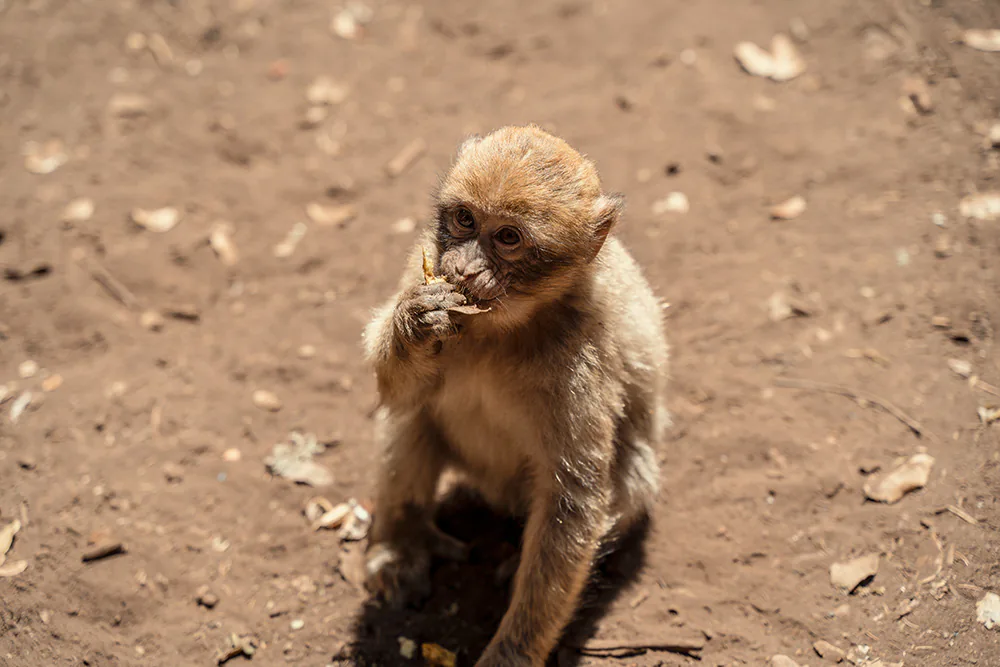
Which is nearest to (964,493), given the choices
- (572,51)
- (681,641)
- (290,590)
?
(681,641)

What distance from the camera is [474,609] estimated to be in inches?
176

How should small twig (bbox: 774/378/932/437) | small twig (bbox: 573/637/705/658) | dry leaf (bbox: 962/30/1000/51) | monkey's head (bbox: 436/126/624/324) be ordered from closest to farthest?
monkey's head (bbox: 436/126/624/324), small twig (bbox: 573/637/705/658), small twig (bbox: 774/378/932/437), dry leaf (bbox: 962/30/1000/51)

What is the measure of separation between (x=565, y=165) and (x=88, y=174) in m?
4.60

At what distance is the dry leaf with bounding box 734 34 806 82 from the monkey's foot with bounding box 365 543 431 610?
4987mm

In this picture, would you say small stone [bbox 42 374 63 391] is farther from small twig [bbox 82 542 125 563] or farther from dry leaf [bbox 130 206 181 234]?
dry leaf [bbox 130 206 181 234]

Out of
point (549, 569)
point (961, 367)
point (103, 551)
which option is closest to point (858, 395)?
point (961, 367)

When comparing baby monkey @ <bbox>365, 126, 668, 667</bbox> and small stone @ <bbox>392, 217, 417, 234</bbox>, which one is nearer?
baby monkey @ <bbox>365, 126, 668, 667</bbox>

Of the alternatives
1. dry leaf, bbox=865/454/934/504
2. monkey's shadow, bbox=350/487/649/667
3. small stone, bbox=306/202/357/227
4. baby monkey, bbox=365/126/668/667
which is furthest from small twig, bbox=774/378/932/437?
small stone, bbox=306/202/357/227

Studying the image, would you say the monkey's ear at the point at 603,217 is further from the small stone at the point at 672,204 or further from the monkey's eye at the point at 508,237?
the small stone at the point at 672,204

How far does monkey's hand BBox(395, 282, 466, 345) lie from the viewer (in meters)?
3.42

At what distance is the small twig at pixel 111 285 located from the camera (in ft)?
19.1

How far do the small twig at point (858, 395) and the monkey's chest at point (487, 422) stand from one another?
2.04 metres

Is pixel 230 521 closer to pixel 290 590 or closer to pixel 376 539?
pixel 290 590

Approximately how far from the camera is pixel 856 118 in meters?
6.68
